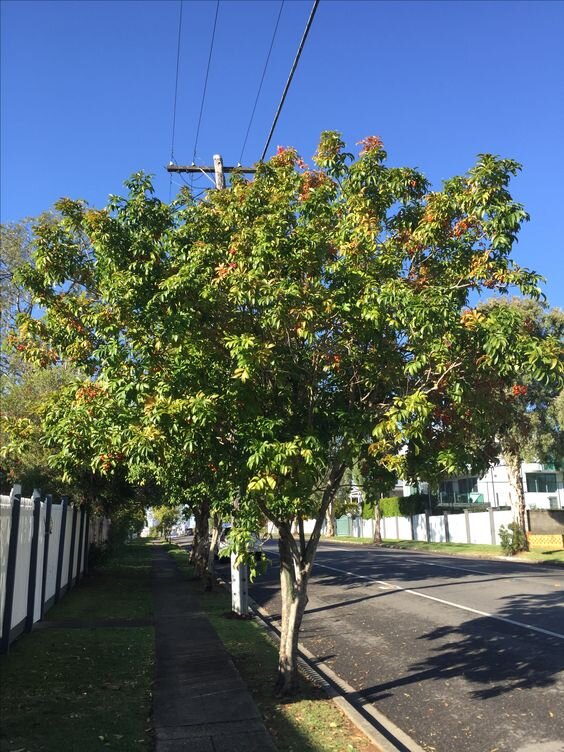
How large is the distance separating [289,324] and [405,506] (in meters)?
48.5

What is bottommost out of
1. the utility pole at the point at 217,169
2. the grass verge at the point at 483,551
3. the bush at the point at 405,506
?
the grass verge at the point at 483,551

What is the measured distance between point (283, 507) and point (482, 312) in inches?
117

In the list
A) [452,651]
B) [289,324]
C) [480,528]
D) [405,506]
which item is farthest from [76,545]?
[405,506]

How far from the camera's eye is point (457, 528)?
138ft

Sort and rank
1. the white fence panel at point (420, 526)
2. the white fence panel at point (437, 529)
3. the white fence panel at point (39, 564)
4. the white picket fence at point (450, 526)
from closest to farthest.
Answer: the white fence panel at point (39, 564)
the white picket fence at point (450, 526)
the white fence panel at point (437, 529)
the white fence panel at point (420, 526)

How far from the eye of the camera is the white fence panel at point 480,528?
125ft

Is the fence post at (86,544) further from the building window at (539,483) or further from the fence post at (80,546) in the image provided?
the building window at (539,483)

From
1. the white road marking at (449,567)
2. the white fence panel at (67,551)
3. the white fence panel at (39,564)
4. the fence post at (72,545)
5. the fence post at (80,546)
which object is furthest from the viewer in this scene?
the white road marking at (449,567)

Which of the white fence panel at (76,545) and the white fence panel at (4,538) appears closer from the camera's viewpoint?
the white fence panel at (4,538)

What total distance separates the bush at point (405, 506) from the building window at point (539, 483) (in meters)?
8.81

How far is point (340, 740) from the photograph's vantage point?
239 inches

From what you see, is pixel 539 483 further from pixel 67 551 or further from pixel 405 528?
pixel 67 551

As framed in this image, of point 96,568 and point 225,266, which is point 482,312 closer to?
point 225,266

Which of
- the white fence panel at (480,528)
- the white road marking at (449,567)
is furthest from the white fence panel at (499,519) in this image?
the white road marking at (449,567)
